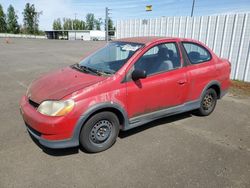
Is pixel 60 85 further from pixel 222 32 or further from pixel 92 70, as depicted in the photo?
pixel 222 32

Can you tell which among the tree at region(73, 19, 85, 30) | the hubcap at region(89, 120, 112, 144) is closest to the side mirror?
the hubcap at region(89, 120, 112, 144)

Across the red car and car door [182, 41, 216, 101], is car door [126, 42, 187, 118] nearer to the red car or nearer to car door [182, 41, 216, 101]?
the red car

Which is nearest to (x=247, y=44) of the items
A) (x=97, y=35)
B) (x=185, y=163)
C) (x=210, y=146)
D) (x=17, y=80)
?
(x=210, y=146)

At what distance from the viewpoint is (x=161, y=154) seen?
3174 millimetres

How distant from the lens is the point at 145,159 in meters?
3.03

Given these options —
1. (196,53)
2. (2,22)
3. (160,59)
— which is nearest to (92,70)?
(160,59)

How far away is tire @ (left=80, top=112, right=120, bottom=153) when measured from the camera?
2.98 m

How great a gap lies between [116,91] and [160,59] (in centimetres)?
119

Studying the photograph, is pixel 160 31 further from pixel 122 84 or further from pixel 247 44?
pixel 122 84

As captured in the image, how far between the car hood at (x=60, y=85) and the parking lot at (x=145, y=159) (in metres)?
0.87

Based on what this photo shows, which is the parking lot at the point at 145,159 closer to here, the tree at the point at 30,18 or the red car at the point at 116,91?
the red car at the point at 116,91

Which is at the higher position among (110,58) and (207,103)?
(110,58)

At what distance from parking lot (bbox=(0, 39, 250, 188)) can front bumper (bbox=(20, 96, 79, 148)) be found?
323 millimetres

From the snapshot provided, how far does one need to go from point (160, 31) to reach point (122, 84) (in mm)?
6855
